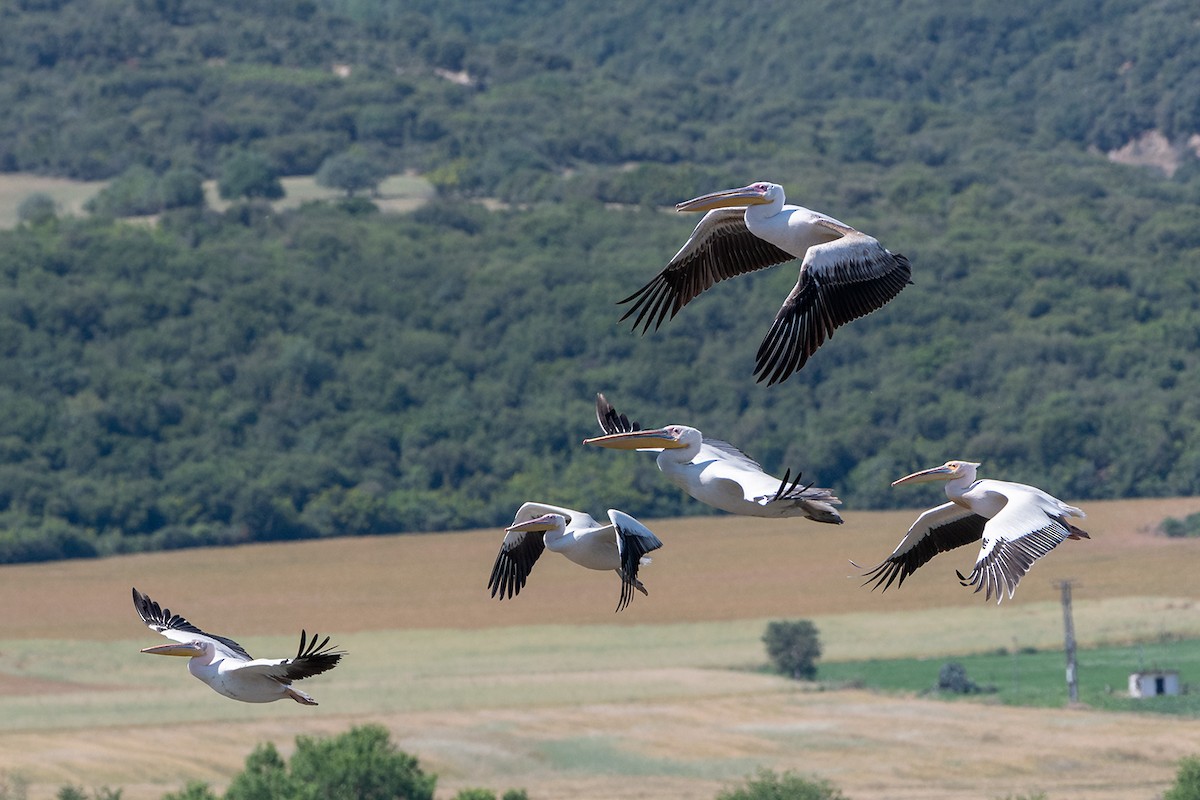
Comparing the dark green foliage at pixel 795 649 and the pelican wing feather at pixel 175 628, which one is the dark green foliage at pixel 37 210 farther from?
the pelican wing feather at pixel 175 628

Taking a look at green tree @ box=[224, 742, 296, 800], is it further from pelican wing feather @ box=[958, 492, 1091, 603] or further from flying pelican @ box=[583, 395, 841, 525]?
pelican wing feather @ box=[958, 492, 1091, 603]

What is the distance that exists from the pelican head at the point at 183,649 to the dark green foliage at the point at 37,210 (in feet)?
484

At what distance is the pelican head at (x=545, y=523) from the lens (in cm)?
1894

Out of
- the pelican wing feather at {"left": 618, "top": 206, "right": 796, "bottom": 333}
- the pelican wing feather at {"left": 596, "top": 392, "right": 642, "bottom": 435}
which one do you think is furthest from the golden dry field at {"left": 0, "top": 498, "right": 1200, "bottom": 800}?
the pelican wing feather at {"left": 596, "top": 392, "right": 642, "bottom": 435}

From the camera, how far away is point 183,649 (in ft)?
60.9

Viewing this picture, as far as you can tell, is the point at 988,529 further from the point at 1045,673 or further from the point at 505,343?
the point at 505,343

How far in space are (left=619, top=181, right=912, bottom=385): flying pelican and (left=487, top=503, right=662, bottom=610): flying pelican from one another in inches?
56.4

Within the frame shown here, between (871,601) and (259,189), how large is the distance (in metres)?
77.9

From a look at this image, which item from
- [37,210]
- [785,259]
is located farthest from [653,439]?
[37,210]

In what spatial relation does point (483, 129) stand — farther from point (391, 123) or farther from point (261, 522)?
point (261, 522)

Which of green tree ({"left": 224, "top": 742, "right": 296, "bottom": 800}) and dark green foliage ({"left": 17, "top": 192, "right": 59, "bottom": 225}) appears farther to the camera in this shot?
dark green foliage ({"left": 17, "top": 192, "right": 59, "bottom": 225})

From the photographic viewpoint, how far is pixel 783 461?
126 metres

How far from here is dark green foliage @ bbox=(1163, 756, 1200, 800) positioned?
185ft

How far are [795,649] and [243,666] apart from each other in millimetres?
69846
